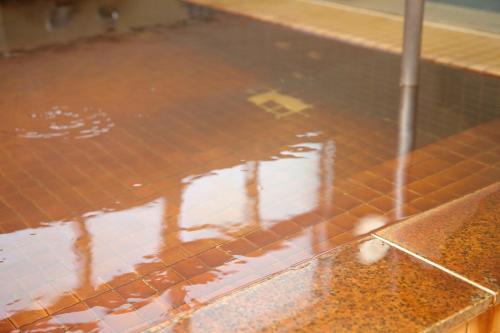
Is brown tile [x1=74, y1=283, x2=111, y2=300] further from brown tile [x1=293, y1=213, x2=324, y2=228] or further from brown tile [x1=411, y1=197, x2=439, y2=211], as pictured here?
brown tile [x1=411, y1=197, x2=439, y2=211]

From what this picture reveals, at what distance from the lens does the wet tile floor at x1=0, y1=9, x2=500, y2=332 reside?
9.55ft

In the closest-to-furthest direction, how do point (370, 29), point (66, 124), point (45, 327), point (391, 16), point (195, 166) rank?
1. point (45, 327)
2. point (195, 166)
3. point (66, 124)
4. point (370, 29)
5. point (391, 16)

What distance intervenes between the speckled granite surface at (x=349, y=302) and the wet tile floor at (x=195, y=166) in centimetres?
78

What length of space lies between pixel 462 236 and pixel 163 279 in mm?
1309

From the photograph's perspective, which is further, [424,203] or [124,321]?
[424,203]

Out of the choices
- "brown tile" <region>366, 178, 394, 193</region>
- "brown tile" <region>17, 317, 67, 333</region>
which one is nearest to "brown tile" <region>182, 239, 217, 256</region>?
"brown tile" <region>17, 317, 67, 333</region>

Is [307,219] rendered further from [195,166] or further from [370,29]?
[370,29]

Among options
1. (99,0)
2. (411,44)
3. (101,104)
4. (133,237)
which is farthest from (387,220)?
(99,0)

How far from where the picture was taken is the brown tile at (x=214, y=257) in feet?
9.78

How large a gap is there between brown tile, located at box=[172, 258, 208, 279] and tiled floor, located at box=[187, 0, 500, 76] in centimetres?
358

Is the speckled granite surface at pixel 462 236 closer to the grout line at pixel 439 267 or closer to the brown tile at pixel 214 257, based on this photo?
the grout line at pixel 439 267

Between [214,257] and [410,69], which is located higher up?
[410,69]

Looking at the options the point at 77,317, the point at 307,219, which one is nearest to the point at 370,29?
the point at 307,219

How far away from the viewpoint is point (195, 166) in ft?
13.2
